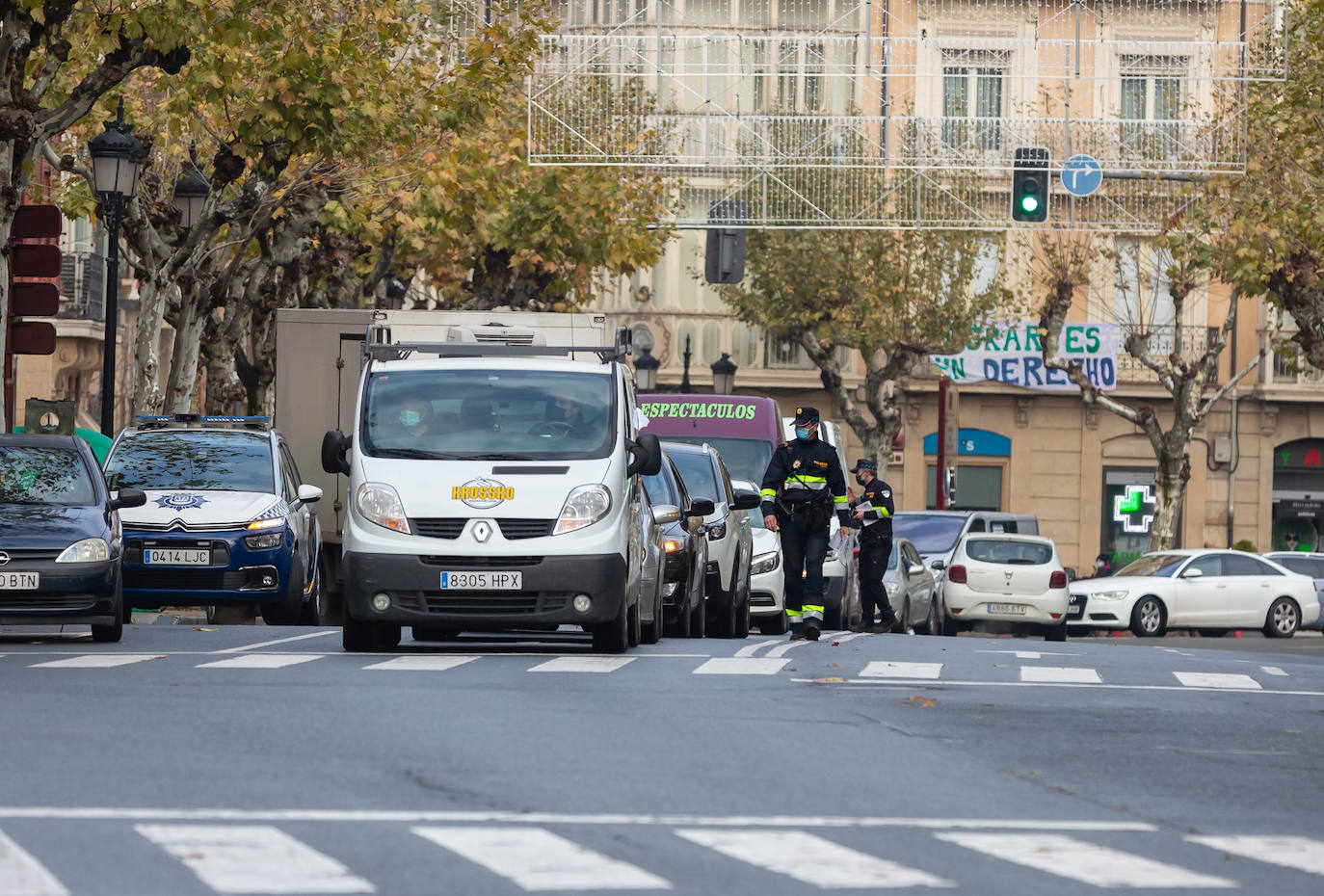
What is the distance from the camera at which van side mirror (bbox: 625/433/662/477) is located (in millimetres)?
17234

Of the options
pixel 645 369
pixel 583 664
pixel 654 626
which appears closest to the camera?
pixel 583 664

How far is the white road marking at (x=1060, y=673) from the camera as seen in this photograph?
16062 mm

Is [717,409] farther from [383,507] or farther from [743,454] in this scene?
[383,507]

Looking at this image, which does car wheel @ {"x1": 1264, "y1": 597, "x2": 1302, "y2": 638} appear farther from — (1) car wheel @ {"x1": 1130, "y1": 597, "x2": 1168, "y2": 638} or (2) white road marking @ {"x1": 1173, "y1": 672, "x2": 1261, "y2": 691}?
(2) white road marking @ {"x1": 1173, "y1": 672, "x2": 1261, "y2": 691}

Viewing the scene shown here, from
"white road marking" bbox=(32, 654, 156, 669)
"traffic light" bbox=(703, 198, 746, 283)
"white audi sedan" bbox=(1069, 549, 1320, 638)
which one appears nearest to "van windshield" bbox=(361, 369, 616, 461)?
"white road marking" bbox=(32, 654, 156, 669)

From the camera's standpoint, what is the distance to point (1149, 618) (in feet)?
122

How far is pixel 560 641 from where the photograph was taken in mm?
19953

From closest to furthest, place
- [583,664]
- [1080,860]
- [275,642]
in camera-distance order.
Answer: [1080,860] < [583,664] < [275,642]

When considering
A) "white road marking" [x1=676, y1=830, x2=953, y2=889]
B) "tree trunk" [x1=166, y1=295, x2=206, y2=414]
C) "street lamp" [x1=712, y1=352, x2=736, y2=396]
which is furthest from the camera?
"street lamp" [x1=712, y1=352, x2=736, y2=396]

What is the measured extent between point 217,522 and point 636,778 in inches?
505

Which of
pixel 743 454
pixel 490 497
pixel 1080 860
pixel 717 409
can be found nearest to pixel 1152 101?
pixel 717 409

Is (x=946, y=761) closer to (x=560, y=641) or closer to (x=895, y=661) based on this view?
(x=895, y=661)

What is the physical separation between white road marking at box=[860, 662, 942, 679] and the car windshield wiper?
302 cm

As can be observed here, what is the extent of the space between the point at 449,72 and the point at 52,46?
9398mm
